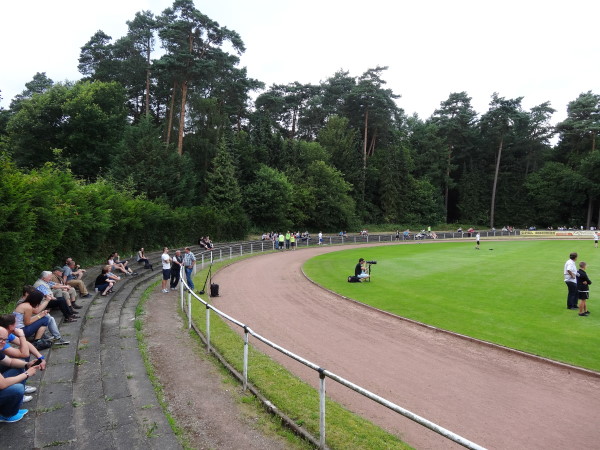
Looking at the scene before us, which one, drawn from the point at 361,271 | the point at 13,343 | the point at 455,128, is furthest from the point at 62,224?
the point at 455,128

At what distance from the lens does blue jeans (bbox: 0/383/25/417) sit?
4.93 m

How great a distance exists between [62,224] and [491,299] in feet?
54.1

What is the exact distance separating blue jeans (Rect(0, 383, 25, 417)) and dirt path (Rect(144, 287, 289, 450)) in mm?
2065

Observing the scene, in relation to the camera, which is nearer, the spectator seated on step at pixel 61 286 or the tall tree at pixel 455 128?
the spectator seated on step at pixel 61 286

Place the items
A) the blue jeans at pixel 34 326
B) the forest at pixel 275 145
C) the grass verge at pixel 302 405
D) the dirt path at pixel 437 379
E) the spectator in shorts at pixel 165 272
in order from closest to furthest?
the grass verge at pixel 302 405
the dirt path at pixel 437 379
the blue jeans at pixel 34 326
the spectator in shorts at pixel 165 272
the forest at pixel 275 145

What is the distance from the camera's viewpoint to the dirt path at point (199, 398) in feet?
16.9

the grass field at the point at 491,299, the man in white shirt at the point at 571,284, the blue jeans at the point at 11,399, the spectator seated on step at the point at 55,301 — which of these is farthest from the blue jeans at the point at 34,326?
the man in white shirt at the point at 571,284

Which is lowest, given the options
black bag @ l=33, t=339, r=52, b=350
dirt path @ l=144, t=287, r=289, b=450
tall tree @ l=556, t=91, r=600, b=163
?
dirt path @ l=144, t=287, r=289, b=450

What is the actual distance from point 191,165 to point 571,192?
70989 millimetres

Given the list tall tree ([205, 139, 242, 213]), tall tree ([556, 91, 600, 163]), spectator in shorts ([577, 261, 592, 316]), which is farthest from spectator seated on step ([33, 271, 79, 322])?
tall tree ([556, 91, 600, 163])

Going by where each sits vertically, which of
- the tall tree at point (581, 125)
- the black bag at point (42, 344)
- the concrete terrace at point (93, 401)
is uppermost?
the tall tree at point (581, 125)

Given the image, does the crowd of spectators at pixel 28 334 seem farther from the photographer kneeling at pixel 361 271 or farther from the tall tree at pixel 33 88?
the tall tree at pixel 33 88

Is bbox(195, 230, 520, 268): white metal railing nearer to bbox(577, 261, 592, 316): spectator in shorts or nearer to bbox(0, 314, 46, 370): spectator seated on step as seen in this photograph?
bbox(0, 314, 46, 370): spectator seated on step

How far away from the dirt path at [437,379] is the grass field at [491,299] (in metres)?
1.02
